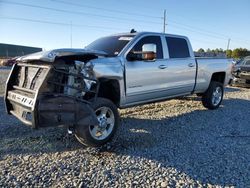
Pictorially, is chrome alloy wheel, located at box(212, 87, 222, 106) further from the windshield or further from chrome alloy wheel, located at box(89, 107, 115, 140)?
chrome alloy wheel, located at box(89, 107, 115, 140)

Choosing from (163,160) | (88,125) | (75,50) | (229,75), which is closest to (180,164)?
(163,160)

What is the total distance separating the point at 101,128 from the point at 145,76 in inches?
64.3

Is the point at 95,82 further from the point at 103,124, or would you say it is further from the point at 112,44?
the point at 112,44

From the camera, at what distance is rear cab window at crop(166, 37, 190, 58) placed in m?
6.67

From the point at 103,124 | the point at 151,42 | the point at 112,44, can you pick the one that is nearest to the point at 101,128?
the point at 103,124

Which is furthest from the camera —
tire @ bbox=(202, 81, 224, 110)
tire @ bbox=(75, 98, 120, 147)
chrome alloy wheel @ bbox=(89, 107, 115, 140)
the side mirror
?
tire @ bbox=(202, 81, 224, 110)

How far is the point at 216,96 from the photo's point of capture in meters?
8.35

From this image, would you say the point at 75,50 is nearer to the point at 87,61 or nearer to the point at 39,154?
the point at 87,61

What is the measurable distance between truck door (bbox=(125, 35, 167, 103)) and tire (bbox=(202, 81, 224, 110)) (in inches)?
89.5

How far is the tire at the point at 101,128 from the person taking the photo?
4477 mm

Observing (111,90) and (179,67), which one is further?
(179,67)

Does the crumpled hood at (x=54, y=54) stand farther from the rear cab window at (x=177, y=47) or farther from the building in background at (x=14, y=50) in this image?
the building in background at (x=14, y=50)

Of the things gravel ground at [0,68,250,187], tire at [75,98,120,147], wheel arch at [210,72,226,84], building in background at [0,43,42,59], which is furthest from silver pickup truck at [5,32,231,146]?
building in background at [0,43,42,59]

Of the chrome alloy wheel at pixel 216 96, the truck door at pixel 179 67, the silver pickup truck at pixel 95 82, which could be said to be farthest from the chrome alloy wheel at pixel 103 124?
the chrome alloy wheel at pixel 216 96
